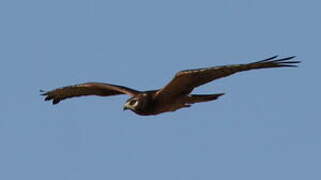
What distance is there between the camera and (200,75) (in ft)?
69.9

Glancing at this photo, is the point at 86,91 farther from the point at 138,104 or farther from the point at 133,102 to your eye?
the point at 138,104

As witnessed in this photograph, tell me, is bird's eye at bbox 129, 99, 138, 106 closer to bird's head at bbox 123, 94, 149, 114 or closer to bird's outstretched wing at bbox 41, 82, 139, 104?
bird's head at bbox 123, 94, 149, 114

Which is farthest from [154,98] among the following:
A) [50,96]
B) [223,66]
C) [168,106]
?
[50,96]

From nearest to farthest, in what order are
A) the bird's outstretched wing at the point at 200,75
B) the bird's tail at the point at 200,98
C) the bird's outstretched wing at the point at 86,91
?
the bird's outstretched wing at the point at 200,75, the bird's tail at the point at 200,98, the bird's outstretched wing at the point at 86,91

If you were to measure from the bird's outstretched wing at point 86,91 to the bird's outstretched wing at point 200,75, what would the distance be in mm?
1097

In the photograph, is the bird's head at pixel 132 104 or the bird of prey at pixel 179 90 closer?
the bird of prey at pixel 179 90

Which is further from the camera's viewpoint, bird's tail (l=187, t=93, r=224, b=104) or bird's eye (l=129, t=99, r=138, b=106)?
bird's tail (l=187, t=93, r=224, b=104)

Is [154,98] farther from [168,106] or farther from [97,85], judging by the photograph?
[97,85]

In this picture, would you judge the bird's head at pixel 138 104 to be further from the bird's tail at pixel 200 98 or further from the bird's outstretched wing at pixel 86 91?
the bird's tail at pixel 200 98

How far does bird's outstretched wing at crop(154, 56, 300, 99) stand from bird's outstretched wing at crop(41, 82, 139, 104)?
110 cm

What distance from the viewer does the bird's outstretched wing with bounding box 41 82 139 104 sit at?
23.6 meters

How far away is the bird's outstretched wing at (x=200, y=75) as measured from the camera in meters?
20.2

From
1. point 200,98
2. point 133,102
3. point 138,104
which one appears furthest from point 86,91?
point 200,98

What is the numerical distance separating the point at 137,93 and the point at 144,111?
0.60m
